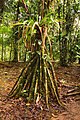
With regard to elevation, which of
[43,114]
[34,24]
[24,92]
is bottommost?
[43,114]

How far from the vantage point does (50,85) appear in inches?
235

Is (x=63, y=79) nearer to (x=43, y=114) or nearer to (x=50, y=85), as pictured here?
(x=50, y=85)

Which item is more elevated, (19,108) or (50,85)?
(50,85)

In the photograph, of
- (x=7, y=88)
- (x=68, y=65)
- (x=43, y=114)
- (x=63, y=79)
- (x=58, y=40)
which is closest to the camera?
(x=43, y=114)

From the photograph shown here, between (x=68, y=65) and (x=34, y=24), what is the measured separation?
4909 millimetres

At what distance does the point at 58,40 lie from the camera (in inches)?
428

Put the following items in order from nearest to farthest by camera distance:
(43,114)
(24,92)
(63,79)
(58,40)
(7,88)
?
(43,114) < (24,92) < (7,88) < (63,79) < (58,40)

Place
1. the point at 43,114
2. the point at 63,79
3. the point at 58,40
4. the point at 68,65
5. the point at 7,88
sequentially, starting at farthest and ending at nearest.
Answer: the point at 58,40 < the point at 68,65 < the point at 63,79 < the point at 7,88 < the point at 43,114

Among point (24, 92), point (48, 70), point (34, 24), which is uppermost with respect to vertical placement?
point (34, 24)

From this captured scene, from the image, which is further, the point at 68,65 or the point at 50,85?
the point at 68,65

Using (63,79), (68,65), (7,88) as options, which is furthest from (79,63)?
(7,88)

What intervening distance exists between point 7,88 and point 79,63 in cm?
483

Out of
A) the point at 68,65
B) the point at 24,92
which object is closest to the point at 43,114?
the point at 24,92

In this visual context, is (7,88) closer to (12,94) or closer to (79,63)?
(12,94)
